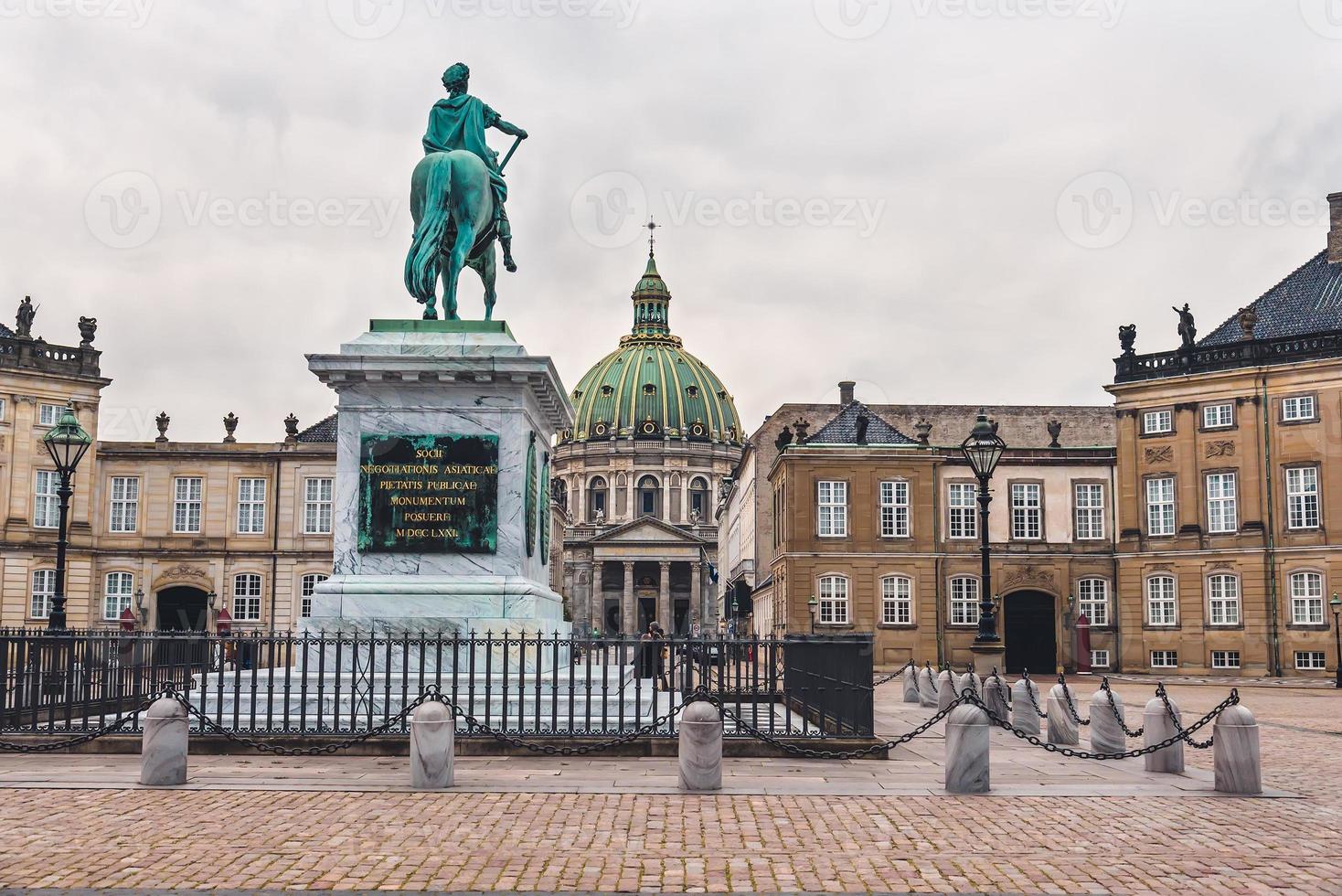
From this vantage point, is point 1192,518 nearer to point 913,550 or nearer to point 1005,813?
point 913,550

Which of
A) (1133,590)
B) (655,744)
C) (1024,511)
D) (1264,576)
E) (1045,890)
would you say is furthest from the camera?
(1024,511)

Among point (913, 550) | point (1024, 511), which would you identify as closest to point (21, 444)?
point (913, 550)

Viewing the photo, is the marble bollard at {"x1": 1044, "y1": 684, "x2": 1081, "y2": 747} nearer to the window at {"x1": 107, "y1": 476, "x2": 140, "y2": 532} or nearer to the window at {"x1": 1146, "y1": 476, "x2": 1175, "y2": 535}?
the window at {"x1": 1146, "y1": 476, "x2": 1175, "y2": 535}

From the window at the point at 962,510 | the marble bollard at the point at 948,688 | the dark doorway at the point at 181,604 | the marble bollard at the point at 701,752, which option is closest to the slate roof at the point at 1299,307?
the window at the point at 962,510

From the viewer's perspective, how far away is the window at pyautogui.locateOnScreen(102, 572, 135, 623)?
66.9 meters

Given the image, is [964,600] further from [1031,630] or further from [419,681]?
[419,681]

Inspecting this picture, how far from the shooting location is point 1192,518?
53188mm

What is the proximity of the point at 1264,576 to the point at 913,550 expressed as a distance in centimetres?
1331

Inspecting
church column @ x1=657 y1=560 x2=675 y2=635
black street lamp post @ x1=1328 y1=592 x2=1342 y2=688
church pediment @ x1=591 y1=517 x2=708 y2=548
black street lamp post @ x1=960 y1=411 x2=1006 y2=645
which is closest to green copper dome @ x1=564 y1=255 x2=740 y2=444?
church pediment @ x1=591 y1=517 x2=708 y2=548

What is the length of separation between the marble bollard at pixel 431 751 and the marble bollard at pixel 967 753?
4827 millimetres

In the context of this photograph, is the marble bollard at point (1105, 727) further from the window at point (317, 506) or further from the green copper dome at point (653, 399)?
the green copper dome at point (653, 399)

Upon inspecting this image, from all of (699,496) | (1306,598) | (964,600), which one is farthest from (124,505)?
(699,496)

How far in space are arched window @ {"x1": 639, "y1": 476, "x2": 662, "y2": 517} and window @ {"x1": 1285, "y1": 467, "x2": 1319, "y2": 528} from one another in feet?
415

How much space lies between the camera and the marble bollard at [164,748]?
13.4 meters
